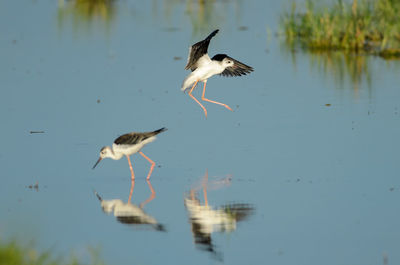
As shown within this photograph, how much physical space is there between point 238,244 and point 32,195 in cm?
251

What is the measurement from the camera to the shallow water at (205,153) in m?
7.41

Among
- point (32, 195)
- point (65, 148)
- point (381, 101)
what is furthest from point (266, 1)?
point (32, 195)

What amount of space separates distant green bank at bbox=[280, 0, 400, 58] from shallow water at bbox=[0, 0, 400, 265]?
70 centimetres

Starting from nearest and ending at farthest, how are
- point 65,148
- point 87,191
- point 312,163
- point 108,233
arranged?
point 108,233 < point 87,191 < point 312,163 < point 65,148

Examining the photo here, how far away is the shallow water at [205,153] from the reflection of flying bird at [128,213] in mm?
76

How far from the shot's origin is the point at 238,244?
288 inches

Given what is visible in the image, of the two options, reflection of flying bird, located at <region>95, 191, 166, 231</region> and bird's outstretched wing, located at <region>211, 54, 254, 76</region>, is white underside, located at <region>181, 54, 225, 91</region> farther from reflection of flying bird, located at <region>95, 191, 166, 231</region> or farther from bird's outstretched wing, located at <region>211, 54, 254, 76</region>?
reflection of flying bird, located at <region>95, 191, 166, 231</region>

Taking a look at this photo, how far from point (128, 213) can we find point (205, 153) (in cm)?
239

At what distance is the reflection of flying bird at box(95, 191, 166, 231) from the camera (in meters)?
7.91

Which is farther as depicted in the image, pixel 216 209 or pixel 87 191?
pixel 87 191

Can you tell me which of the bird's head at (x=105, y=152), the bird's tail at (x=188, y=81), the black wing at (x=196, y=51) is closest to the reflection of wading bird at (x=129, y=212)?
the bird's head at (x=105, y=152)

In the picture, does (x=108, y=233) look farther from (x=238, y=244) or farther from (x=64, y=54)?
(x=64, y=54)

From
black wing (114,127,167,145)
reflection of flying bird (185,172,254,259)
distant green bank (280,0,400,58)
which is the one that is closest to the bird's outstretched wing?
black wing (114,127,167,145)

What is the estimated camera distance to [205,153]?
1042 cm
